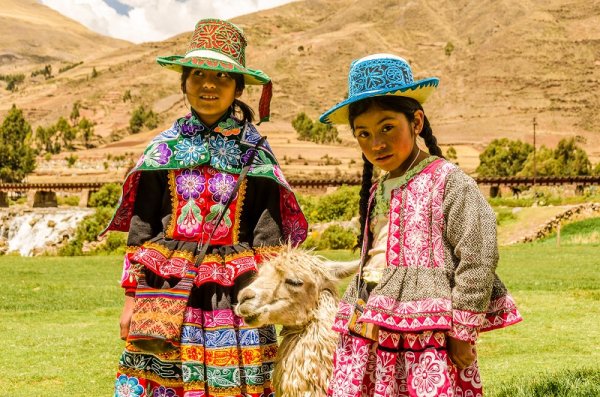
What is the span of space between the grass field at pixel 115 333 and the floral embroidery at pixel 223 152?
280 cm

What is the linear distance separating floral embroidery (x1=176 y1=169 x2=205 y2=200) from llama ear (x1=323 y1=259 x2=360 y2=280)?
24.6 inches

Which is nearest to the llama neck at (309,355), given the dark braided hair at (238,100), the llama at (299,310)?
the llama at (299,310)

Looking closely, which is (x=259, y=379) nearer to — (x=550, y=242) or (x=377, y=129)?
(x=377, y=129)

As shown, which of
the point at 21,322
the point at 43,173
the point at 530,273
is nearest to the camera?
the point at 21,322

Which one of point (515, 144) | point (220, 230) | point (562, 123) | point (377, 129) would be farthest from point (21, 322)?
point (562, 123)

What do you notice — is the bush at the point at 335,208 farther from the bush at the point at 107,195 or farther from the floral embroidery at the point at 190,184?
the floral embroidery at the point at 190,184

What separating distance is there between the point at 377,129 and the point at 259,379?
1.17 meters

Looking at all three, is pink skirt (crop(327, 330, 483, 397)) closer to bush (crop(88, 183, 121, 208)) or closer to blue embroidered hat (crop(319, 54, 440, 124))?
blue embroidered hat (crop(319, 54, 440, 124))

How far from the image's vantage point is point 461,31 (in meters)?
196

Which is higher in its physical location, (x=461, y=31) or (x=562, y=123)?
(x=461, y=31)

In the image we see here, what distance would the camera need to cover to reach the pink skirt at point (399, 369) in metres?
2.56

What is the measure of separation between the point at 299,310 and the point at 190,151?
83 cm

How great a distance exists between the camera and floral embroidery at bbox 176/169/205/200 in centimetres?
329

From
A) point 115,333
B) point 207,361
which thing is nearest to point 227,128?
point 207,361
